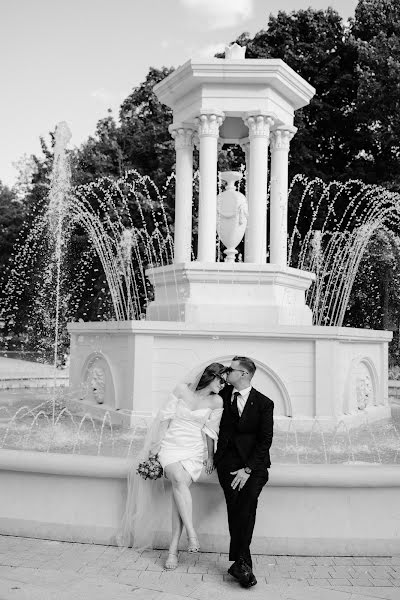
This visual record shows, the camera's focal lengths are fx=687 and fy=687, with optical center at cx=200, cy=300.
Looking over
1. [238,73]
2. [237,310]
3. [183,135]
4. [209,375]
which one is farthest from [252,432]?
[183,135]

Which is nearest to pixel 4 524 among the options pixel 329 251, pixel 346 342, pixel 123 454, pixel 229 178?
Answer: pixel 123 454

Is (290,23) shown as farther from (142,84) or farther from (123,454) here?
(123,454)

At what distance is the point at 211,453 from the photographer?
5441 millimetres

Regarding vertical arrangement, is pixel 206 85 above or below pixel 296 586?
above

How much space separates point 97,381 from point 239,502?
7.06 m

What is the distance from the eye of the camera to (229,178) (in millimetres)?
14180

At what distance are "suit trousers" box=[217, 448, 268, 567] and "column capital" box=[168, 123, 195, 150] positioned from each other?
10.7 m

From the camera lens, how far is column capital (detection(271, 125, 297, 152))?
14555 mm

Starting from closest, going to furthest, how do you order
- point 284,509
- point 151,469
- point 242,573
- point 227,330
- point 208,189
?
point 242,573 < point 151,469 < point 284,509 < point 227,330 < point 208,189

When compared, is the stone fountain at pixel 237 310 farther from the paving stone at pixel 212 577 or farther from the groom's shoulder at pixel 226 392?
the paving stone at pixel 212 577

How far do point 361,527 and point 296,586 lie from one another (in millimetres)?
1052

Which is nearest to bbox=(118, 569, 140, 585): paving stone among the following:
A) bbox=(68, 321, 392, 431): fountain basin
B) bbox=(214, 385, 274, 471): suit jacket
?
bbox=(214, 385, 274, 471): suit jacket

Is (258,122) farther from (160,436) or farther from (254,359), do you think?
(160,436)

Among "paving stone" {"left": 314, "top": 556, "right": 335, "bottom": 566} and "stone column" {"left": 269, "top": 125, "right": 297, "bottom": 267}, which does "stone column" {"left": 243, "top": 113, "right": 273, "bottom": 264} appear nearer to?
"stone column" {"left": 269, "top": 125, "right": 297, "bottom": 267}
